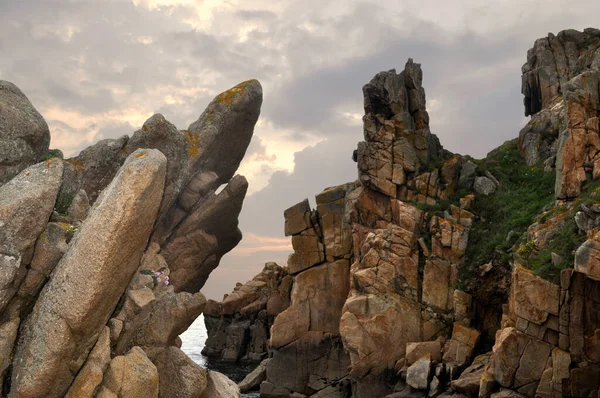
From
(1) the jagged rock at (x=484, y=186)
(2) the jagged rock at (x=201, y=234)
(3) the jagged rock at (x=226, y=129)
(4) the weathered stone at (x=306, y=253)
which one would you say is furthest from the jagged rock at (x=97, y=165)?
(1) the jagged rock at (x=484, y=186)

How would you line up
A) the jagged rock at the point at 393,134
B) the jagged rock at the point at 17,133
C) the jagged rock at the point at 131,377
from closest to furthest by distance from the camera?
the jagged rock at the point at 131,377 < the jagged rock at the point at 17,133 < the jagged rock at the point at 393,134

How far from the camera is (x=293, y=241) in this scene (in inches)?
2254

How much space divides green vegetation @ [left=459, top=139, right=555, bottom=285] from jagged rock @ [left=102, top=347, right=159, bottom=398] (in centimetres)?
3120

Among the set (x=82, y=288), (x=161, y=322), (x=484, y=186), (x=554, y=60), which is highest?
(x=554, y=60)

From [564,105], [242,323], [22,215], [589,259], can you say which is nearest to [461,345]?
[589,259]

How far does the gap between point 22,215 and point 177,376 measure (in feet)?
26.5

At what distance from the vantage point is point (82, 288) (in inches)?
685

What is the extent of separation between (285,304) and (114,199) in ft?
158

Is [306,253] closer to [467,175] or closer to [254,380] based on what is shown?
[254,380]

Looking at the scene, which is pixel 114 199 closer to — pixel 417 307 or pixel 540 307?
pixel 540 307

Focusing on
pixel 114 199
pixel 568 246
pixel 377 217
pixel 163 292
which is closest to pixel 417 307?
pixel 377 217

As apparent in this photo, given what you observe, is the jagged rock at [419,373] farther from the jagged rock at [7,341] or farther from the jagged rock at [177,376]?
the jagged rock at [7,341]

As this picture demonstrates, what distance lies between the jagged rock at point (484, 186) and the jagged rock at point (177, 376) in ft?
124

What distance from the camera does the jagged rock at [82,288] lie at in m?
17.4
